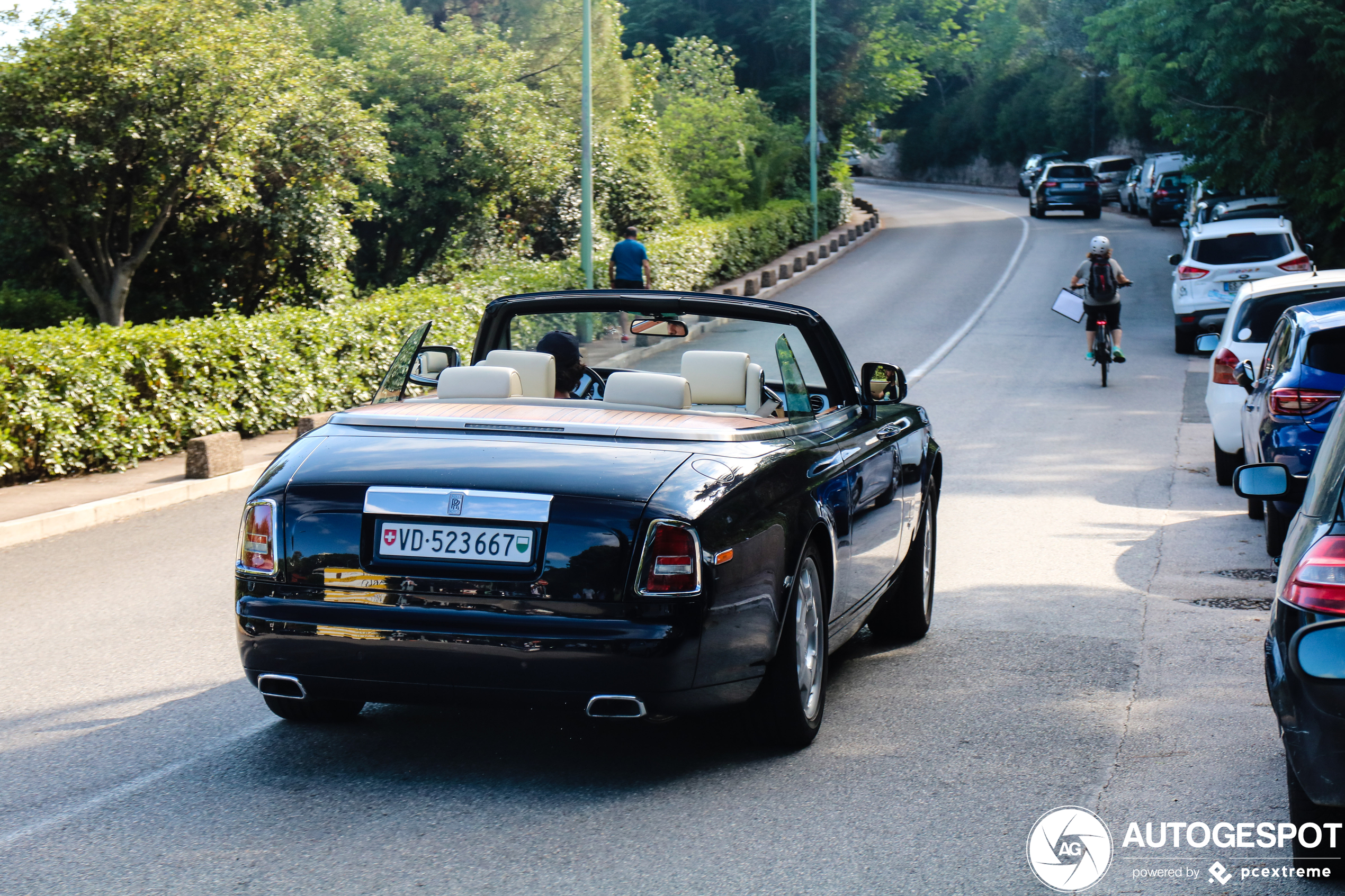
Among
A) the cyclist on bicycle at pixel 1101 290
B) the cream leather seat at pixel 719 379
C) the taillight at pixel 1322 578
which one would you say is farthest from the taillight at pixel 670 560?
the cyclist on bicycle at pixel 1101 290

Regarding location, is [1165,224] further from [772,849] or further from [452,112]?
[772,849]

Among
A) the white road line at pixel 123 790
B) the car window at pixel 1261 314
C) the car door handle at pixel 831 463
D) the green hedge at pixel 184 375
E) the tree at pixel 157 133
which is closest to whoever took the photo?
the white road line at pixel 123 790

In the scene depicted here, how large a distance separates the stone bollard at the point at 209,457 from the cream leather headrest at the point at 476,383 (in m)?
7.22

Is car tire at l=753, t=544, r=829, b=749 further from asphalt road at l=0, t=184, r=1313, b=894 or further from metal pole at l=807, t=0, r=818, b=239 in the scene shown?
metal pole at l=807, t=0, r=818, b=239

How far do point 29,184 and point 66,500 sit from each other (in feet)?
26.6

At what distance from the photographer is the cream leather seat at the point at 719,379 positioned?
5.70 metres

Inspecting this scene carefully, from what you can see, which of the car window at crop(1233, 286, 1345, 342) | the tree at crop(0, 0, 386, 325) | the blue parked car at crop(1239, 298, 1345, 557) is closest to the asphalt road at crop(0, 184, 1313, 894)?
the blue parked car at crop(1239, 298, 1345, 557)

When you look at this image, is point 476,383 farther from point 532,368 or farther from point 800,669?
point 800,669

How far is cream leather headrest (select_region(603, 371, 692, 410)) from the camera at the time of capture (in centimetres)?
536

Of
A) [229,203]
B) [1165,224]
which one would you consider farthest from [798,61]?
[229,203]

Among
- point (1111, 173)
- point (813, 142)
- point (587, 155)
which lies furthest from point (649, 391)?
point (1111, 173)

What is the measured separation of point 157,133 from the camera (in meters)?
17.9

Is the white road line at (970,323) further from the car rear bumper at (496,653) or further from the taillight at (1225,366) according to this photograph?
the car rear bumper at (496,653)

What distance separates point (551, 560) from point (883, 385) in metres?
2.68
